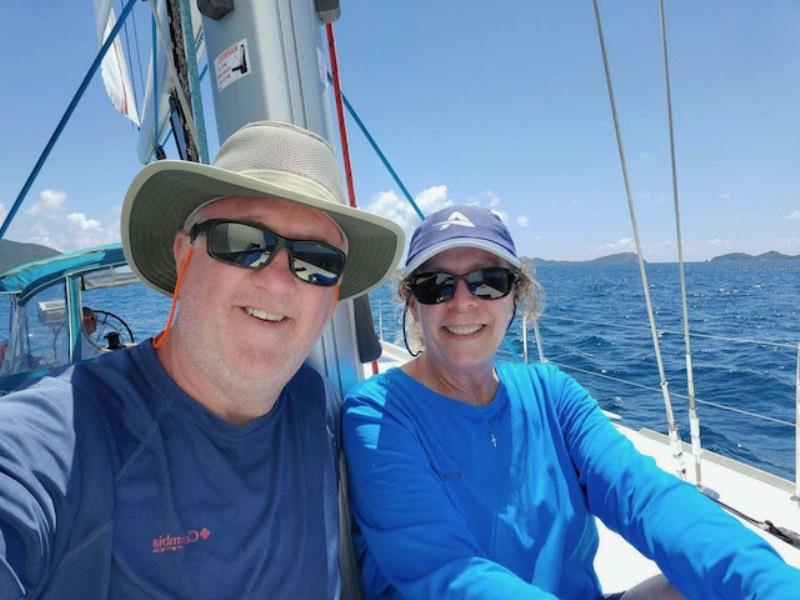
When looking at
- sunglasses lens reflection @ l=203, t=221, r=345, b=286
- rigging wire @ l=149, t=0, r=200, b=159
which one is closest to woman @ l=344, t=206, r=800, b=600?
sunglasses lens reflection @ l=203, t=221, r=345, b=286

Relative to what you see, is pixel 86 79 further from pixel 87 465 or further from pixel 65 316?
pixel 65 316

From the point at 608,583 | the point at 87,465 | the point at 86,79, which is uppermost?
the point at 86,79

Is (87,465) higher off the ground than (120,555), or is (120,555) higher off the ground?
(87,465)

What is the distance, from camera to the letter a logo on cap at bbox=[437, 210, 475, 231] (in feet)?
4.85

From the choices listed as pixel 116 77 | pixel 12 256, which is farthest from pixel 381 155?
pixel 12 256

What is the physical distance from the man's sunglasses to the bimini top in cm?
362

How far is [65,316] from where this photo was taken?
4.38 metres

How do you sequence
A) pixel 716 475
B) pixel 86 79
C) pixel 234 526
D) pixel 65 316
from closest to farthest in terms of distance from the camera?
pixel 234 526
pixel 86 79
pixel 716 475
pixel 65 316

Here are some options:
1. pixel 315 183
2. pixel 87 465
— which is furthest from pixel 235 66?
pixel 87 465

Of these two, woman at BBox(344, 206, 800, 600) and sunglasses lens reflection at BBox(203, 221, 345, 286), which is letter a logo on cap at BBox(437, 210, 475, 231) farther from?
sunglasses lens reflection at BBox(203, 221, 345, 286)

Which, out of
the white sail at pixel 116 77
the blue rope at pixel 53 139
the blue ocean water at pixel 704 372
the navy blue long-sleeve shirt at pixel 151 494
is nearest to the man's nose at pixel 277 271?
the navy blue long-sleeve shirt at pixel 151 494

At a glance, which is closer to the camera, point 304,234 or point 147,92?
point 304,234

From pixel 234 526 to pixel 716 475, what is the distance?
106 inches

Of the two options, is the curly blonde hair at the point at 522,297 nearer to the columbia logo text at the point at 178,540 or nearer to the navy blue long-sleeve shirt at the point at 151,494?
the navy blue long-sleeve shirt at the point at 151,494
